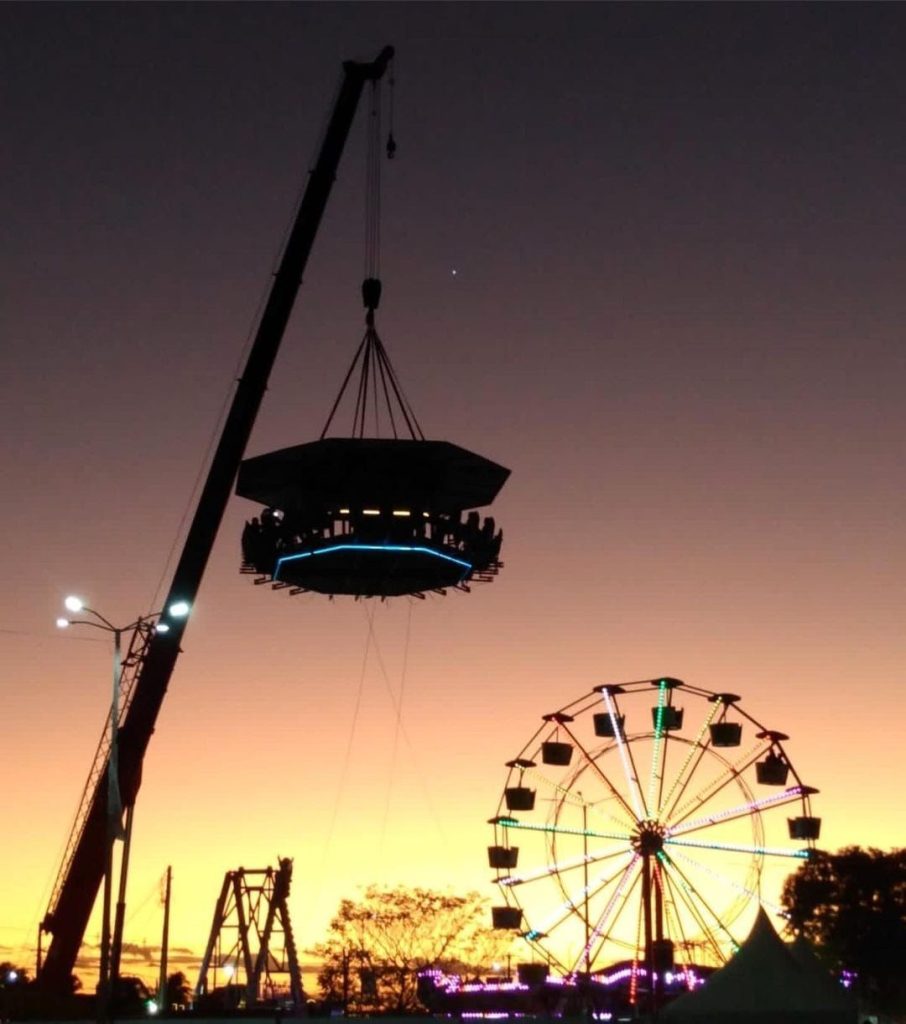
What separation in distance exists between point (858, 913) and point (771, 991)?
160ft

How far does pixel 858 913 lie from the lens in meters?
92.4

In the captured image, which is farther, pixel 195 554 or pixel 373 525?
pixel 373 525

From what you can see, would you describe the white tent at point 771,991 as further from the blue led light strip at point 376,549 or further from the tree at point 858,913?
the tree at point 858,913

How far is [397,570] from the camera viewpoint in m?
59.2

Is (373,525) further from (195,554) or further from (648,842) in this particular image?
(648,842)

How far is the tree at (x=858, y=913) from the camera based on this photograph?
89688mm

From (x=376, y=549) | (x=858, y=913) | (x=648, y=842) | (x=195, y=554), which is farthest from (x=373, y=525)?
(x=858, y=913)

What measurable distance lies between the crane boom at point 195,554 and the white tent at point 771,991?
18.0 meters

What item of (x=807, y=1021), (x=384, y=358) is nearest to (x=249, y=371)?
(x=384, y=358)

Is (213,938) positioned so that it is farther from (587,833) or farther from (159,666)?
(159,666)

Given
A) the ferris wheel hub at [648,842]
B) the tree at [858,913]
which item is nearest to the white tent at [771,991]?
the ferris wheel hub at [648,842]

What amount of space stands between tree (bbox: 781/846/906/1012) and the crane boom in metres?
50.6

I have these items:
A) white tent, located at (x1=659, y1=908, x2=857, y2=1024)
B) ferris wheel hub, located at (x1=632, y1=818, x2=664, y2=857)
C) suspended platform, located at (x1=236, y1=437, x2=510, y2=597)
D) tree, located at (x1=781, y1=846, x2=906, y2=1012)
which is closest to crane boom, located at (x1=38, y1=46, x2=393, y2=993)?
suspended platform, located at (x1=236, y1=437, x2=510, y2=597)

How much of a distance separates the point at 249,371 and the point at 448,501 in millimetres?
9404
